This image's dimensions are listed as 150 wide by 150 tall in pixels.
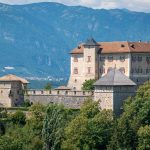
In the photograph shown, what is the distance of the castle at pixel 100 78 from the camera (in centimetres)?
7069

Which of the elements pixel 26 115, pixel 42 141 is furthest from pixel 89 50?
pixel 42 141

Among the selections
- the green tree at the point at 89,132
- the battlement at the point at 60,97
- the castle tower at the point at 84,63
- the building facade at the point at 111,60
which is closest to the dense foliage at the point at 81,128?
the green tree at the point at 89,132

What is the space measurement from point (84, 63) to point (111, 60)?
11.9 ft

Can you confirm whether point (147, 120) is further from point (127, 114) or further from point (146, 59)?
point (146, 59)

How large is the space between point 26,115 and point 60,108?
378 cm

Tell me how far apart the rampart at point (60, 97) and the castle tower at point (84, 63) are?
369 inches

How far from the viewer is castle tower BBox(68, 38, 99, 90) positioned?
85875 millimetres

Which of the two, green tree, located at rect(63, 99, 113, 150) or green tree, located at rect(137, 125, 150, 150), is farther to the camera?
green tree, located at rect(63, 99, 113, 150)

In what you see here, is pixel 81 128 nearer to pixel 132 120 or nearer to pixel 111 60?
pixel 132 120

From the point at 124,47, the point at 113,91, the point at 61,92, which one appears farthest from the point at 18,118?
the point at 124,47

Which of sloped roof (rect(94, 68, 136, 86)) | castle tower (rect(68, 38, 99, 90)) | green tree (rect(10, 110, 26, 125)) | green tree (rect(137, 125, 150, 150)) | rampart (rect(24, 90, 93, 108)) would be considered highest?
castle tower (rect(68, 38, 99, 90))

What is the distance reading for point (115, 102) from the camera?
69.9m

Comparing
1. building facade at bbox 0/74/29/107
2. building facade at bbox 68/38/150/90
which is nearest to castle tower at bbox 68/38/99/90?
building facade at bbox 68/38/150/90

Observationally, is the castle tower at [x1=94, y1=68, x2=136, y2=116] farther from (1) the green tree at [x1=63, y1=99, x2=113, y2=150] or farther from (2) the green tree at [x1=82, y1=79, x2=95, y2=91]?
(2) the green tree at [x1=82, y1=79, x2=95, y2=91]
